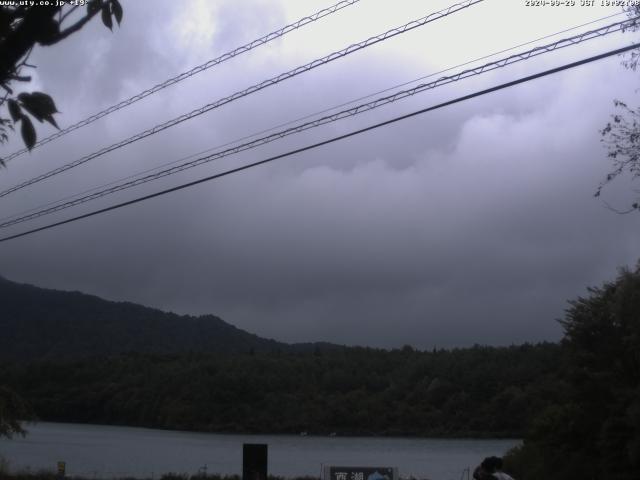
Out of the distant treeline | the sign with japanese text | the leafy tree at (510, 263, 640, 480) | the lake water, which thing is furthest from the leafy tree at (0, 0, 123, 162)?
the distant treeline

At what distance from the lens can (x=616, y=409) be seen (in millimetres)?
26062

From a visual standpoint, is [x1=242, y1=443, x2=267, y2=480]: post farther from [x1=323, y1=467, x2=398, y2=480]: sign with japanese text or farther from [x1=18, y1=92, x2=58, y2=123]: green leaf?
[x1=18, y1=92, x2=58, y2=123]: green leaf

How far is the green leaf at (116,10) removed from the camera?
4.32 meters

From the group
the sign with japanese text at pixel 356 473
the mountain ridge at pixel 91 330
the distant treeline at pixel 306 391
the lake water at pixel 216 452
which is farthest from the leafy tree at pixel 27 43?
the mountain ridge at pixel 91 330

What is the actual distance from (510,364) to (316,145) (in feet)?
139

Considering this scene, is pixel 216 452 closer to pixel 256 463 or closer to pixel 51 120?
pixel 256 463

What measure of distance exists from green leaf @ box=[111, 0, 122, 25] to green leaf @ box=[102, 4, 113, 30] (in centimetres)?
2

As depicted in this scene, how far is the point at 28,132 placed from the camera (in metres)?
4.11

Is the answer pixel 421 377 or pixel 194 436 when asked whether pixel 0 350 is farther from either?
pixel 421 377

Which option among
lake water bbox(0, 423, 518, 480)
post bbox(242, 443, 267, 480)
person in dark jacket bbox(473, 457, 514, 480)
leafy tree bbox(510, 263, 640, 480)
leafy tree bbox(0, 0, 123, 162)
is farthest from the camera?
lake water bbox(0, 423, 518, 480)

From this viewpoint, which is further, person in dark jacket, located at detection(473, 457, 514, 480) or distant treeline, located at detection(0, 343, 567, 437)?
distant treeline, located at detection(0, 343, 567, 437)

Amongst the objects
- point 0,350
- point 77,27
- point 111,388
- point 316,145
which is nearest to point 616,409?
point 316,145

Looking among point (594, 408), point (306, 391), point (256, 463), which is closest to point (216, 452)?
point (306, 391)

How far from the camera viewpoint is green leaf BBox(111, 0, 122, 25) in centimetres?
432
